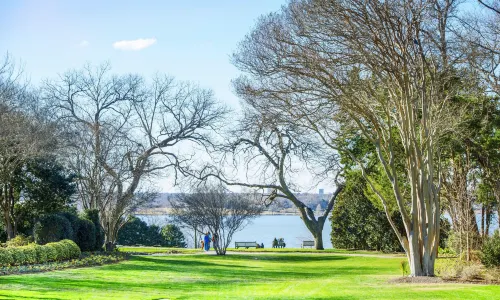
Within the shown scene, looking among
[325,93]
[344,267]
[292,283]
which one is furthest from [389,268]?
[325,93]

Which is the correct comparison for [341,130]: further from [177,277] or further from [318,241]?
[318,241]

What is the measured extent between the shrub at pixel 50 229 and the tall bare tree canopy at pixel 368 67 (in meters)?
10.6

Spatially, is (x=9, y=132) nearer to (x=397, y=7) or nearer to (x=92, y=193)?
(x=92, y=193)

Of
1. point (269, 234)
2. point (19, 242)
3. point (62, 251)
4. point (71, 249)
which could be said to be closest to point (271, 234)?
point (269, 234)

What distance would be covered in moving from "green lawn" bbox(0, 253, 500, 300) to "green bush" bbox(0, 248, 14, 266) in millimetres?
2079

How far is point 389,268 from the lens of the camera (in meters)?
25.3

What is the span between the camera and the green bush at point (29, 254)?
21438 millimetres

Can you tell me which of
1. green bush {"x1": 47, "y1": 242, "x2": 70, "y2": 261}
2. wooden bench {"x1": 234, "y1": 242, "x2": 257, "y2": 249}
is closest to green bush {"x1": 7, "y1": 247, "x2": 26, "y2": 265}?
green bush {"x1": 47, "y1": 242, "x2": 70, "y2": 261}

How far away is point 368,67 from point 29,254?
42.4 ft

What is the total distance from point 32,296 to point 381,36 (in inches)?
431

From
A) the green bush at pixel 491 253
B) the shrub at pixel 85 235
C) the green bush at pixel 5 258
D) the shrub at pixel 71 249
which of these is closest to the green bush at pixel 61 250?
the shrub at pixel 71 249

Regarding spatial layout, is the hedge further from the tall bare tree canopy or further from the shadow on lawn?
the tall bare tree canopy

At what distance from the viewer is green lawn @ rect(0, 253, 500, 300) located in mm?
14391

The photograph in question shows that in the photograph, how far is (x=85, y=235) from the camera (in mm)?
28516
